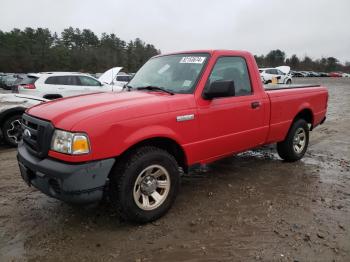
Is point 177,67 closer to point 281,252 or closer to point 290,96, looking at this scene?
point 290,96

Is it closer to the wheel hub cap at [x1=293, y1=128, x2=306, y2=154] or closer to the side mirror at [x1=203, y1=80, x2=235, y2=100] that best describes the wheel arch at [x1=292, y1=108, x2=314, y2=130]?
the wheel hub cap at [x1=293, y1=128, x2=306, y2=154]

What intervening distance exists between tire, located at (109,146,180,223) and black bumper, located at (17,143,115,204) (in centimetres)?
19

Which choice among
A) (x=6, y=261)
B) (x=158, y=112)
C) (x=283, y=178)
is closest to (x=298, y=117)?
(x=283, y=178)

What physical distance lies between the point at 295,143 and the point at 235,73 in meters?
2.12

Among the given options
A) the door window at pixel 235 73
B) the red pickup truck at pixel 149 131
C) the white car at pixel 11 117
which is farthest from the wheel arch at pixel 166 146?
the white car at pixel 11 117

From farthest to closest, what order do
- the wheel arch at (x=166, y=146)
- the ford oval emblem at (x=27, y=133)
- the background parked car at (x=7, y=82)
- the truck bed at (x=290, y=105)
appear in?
the background parked car at (x=7, y=82) → the truck bed at (x=290, y=105) → the ford oval emblem at (x=27, y=133) → the wheel arch at (x=166, y=146)

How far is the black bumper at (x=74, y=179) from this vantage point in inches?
127

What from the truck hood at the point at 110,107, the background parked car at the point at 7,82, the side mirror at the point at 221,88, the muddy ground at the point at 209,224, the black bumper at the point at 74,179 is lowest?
the muddy ground at the point at 209,224

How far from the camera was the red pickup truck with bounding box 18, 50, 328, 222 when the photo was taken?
130 inches

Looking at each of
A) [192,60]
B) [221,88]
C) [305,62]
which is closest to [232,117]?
[221,88]

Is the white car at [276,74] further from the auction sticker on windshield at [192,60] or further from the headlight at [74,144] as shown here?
the headlight at [74,144]

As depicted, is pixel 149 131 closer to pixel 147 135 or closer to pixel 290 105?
pixel 147 135

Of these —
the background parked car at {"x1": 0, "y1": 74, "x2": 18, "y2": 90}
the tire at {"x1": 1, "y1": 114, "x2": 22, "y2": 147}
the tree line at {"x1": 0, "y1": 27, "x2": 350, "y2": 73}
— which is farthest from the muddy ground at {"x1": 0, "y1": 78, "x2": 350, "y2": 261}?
the tree line at {"x1": 0, "y1": 27, "x2": 350, "y2": 73}

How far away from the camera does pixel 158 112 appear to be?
12.4 ft
